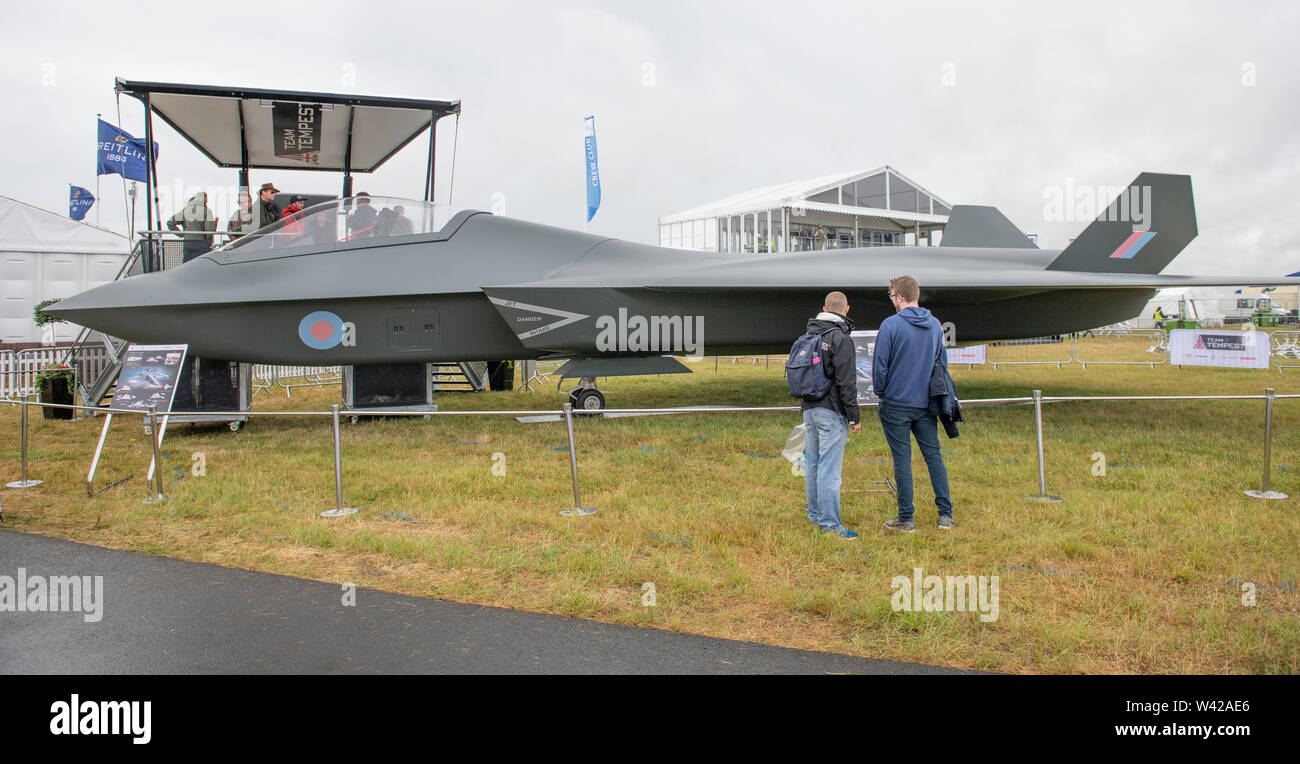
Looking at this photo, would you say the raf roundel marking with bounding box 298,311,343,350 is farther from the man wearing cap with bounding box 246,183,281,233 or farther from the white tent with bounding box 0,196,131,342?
the white tent with bounding box 0,196,131,342

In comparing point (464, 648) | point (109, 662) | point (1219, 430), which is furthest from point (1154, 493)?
point (109, 662)

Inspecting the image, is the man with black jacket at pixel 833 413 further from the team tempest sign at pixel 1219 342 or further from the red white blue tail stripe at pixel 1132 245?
the team tempest sign at pixel 1219 342

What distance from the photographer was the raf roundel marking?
786cm

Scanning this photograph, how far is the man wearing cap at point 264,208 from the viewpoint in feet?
31.6

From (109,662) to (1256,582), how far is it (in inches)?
212

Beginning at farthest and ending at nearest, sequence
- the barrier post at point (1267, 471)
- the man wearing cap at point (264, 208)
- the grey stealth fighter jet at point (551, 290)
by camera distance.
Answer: the man wearing cap at point (264, 208)
the grey stealth fighter jet at point (551, 290)
the barrier post at point (1267, 471)

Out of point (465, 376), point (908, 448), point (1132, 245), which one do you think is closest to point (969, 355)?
point (1132, 245)

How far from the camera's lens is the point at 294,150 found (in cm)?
1152

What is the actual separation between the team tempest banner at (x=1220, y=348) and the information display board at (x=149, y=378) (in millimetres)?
19448

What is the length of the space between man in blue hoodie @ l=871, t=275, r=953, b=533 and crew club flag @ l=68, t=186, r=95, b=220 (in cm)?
3250

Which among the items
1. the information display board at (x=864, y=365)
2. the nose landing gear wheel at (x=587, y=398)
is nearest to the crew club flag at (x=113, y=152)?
the nose landing gear wheel at (x=587, y=398)

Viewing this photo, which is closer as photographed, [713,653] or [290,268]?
[713,653]

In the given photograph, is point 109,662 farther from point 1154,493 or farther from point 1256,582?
point 1154,493
